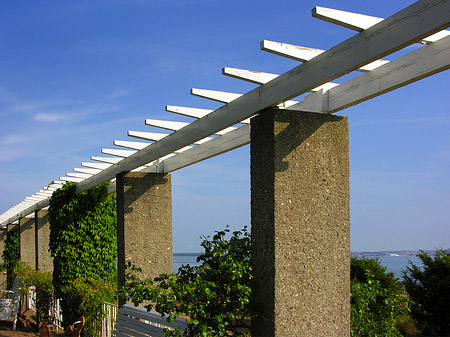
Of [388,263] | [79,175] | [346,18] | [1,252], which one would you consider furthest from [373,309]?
[388,263]

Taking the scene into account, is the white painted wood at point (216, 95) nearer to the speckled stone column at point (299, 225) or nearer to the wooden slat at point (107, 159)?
the speckled stone column at point (299, 225)

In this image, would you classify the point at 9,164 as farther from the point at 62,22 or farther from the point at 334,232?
the point at 334,232

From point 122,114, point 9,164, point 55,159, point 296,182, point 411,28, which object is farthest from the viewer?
point 9,164

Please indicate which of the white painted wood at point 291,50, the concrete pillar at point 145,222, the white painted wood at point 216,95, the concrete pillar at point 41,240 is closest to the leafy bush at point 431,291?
the concrete pillar at point 145,222

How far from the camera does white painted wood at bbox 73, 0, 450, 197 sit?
9.30 feet

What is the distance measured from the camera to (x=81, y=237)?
9.22 m

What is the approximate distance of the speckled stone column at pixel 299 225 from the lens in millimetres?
3809

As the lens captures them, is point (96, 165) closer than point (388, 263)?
Yes

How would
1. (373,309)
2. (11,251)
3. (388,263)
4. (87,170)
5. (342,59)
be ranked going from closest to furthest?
1. (342,59)
2. (373,309)
3. (87,170)
4. (11,251)
5. (388,263)

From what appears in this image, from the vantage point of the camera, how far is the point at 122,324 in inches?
225

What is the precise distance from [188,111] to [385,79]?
2.07m

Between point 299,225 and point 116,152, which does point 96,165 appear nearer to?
point 116,152

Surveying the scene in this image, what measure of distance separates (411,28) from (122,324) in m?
4.40

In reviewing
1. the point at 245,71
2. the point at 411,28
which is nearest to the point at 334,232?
the point at 245,71
